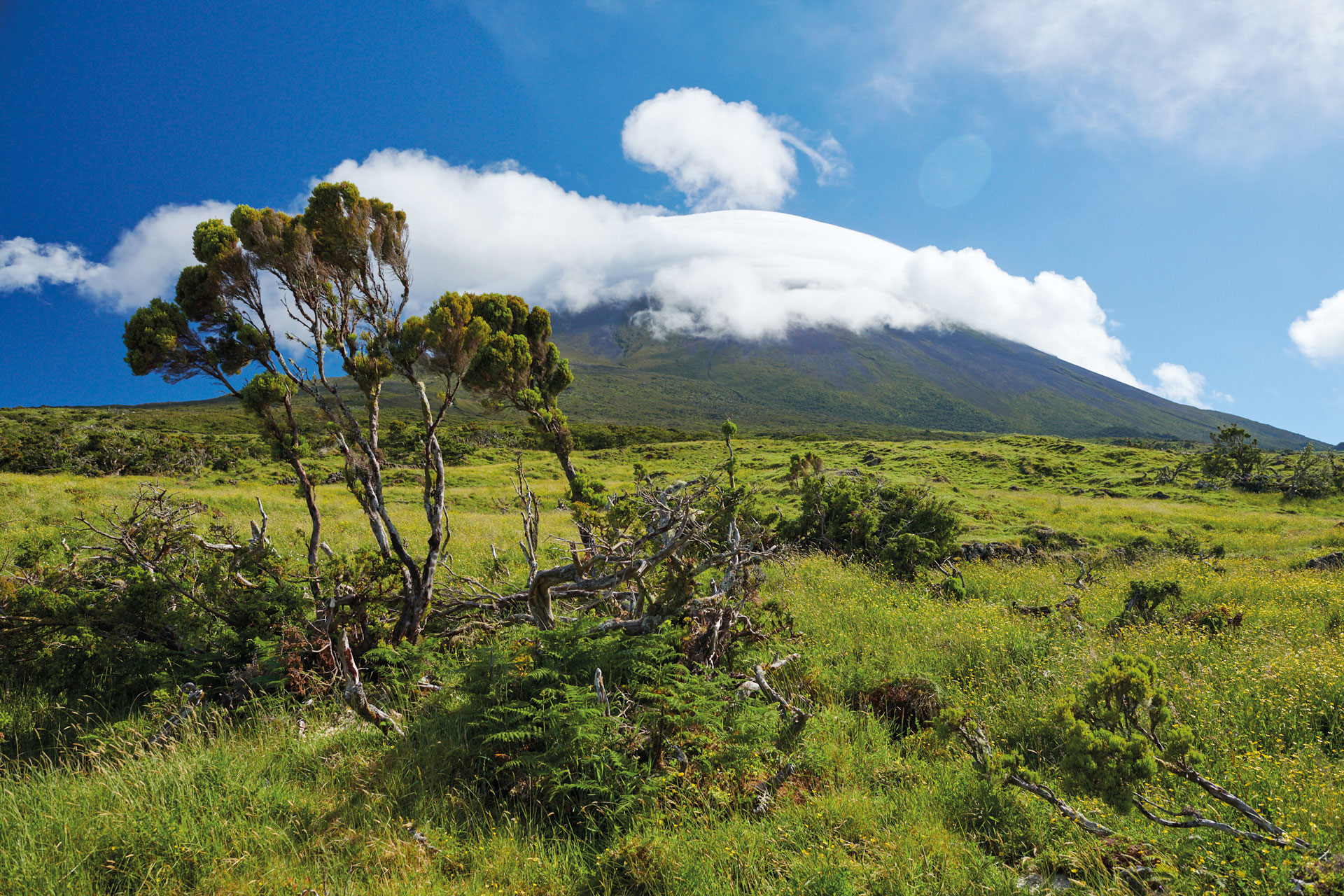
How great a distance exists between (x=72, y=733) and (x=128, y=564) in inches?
96.1

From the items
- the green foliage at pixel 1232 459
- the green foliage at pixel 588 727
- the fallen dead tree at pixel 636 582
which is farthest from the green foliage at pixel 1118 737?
the green foliage at pixel 1232 459

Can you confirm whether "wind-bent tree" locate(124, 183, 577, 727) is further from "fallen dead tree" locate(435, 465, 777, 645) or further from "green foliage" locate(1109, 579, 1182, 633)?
"green foliage" locate(1109, 579, 1182, 633)

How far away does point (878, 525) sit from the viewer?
13398 mm

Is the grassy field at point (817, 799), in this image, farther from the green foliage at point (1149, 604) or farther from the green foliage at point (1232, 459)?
the green foliage at point (1232, 459)

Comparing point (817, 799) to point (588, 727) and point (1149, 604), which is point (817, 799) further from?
point (1149, 604)

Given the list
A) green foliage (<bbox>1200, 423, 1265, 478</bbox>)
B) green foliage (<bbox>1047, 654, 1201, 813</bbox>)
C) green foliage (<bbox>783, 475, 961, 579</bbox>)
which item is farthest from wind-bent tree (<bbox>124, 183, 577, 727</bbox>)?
green foliage (<bbox>1200, 423, 1265, 478</bbox>)

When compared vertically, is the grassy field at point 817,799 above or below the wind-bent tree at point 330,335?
below

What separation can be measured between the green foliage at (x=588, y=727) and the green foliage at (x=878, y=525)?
8.20 metres

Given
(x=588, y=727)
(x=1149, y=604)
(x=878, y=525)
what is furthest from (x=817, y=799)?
(x=878, y=525)

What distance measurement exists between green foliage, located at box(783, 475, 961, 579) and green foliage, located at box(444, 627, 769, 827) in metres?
8.20

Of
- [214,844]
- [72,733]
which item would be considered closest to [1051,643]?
[214,844]

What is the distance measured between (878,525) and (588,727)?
11.0 meters

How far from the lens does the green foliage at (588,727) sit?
4.04m

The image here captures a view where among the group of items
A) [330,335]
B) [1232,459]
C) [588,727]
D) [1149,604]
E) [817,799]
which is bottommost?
[817,799]
